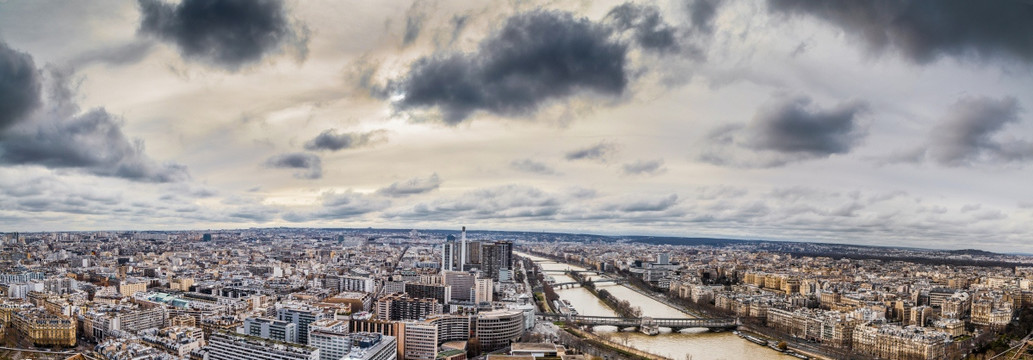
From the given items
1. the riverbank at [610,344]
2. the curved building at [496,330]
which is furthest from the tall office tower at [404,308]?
the riverbank at [610,344]

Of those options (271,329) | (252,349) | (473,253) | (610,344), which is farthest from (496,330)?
(473,253)

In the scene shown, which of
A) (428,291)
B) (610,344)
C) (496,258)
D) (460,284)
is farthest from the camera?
(496,258)

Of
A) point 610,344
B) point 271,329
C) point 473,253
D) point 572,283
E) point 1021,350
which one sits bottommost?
point 572,283

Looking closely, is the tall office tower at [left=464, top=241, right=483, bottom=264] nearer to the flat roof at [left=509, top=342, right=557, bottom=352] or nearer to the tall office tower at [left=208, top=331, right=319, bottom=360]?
the flat roof at [left=509, top=342, right=557, bottom=352]

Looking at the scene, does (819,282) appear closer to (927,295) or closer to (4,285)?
(927,295)

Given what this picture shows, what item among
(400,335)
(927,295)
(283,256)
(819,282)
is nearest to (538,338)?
(400,335)

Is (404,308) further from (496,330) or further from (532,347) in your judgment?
(532,347)
